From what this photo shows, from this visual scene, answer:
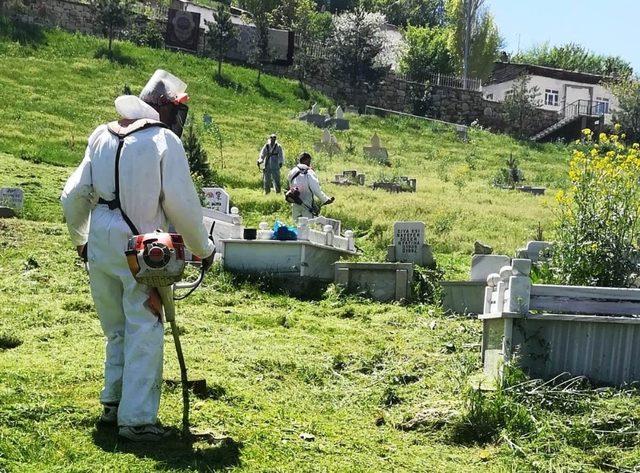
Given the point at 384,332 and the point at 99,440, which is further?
the point at 384,332

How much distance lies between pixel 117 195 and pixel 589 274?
4.91 meters

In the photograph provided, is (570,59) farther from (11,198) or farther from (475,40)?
(11,198)

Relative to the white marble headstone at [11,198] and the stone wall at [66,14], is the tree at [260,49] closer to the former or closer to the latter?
the stone wall at [66,14]

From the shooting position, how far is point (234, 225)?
13.4 m

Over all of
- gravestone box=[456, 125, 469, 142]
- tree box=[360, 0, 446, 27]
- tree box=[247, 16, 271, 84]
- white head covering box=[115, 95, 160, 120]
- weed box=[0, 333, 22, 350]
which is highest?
tree box=[360, 0, 446, 27]

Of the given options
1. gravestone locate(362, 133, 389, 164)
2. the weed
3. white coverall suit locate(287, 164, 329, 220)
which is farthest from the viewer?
gravestone locate(362, 133, 389, 164)

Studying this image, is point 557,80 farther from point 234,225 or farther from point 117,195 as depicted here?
point 117,195

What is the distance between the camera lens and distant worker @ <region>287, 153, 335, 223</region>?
1611 centimetres

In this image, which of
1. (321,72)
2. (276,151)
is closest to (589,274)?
(276,151)

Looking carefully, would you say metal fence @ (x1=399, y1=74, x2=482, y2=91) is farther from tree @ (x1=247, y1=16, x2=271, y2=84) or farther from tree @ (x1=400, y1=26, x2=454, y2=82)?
tree @ (x1=247, y1=16, x2=271, y2=84)

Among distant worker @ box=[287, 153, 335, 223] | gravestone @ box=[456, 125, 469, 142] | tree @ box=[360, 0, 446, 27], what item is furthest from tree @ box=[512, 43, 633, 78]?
distant worker @ box=[287, 153, 335, 223]

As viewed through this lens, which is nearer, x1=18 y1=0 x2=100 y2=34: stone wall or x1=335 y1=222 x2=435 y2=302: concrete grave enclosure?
x1=335 y1=222 x2=435 y2=302: concrete grave enclosure

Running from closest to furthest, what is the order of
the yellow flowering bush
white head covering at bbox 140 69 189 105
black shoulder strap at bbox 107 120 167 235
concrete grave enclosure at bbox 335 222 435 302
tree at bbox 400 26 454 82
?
black shoulder strap at bbox 107 120 167 235 → white head covering at bbox 140 69 189 105 → the yellow flowering bush → concrete grave enclosure at bbox 335 222 435 302 → tree at bbox 400 26 454 82

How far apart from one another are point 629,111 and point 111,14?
25292 millimetres
